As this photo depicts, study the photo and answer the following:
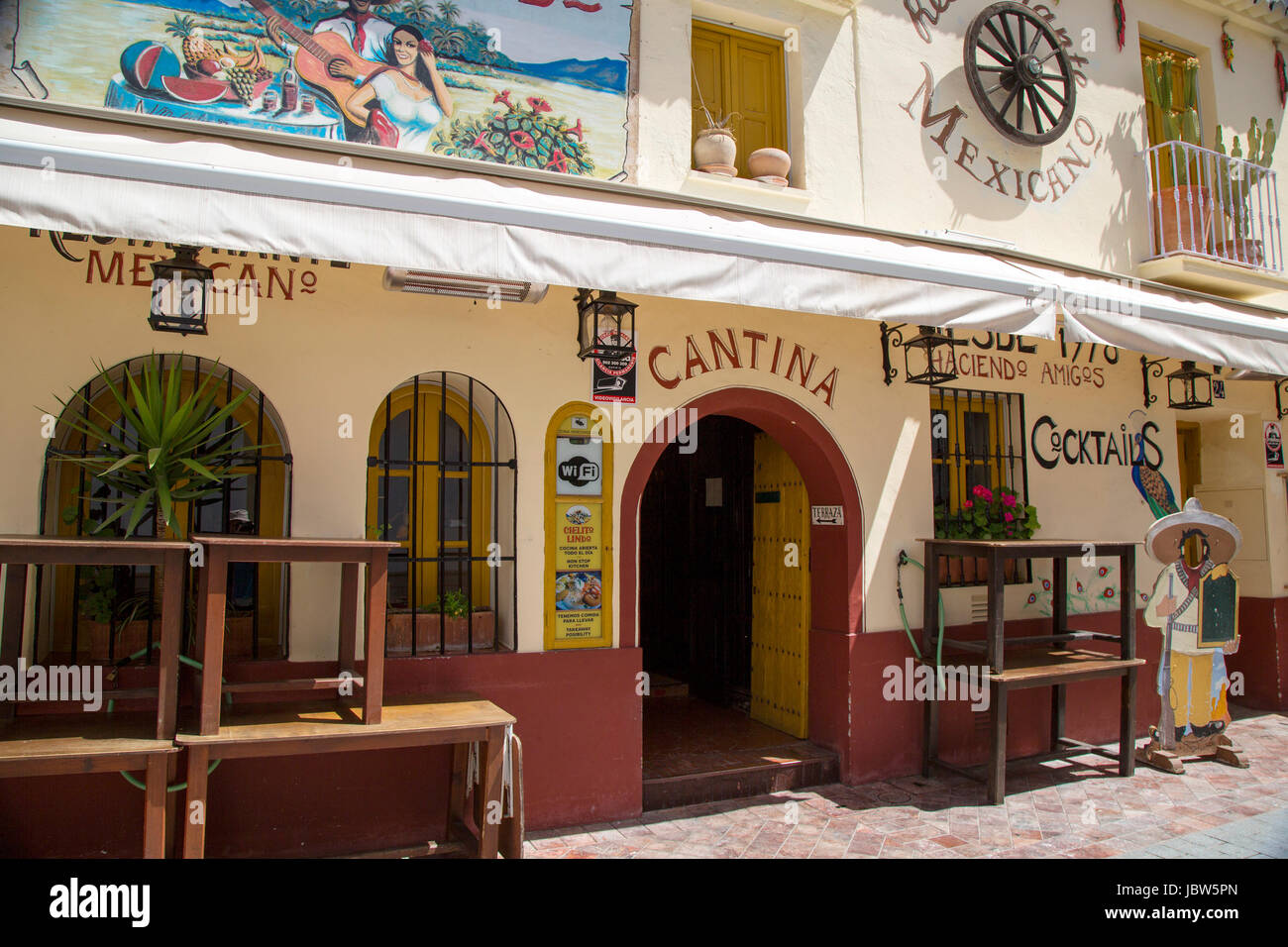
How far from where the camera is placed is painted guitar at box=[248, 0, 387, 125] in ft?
17.0

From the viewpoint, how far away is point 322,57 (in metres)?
5.25

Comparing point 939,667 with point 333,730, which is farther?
point 939,667

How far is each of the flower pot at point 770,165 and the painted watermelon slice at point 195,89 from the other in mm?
3642

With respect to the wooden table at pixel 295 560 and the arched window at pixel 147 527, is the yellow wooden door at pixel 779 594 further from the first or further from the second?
the arched window at pixel 147 527

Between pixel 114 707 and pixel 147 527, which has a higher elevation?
pixel 147 527

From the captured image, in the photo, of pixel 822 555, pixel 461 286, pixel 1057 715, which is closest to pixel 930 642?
pixel 822 555

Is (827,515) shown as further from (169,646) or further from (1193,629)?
(169,646)

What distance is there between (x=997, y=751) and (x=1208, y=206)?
6134 millimetres

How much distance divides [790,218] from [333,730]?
14.1 feet

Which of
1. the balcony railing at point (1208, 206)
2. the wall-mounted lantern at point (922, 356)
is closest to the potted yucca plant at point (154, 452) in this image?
the wall-mounted lantern at point (922, 356)

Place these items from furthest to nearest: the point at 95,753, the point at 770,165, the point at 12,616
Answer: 1. the point at 770,165
2. the point at 12,616
3. the point at 95,753
